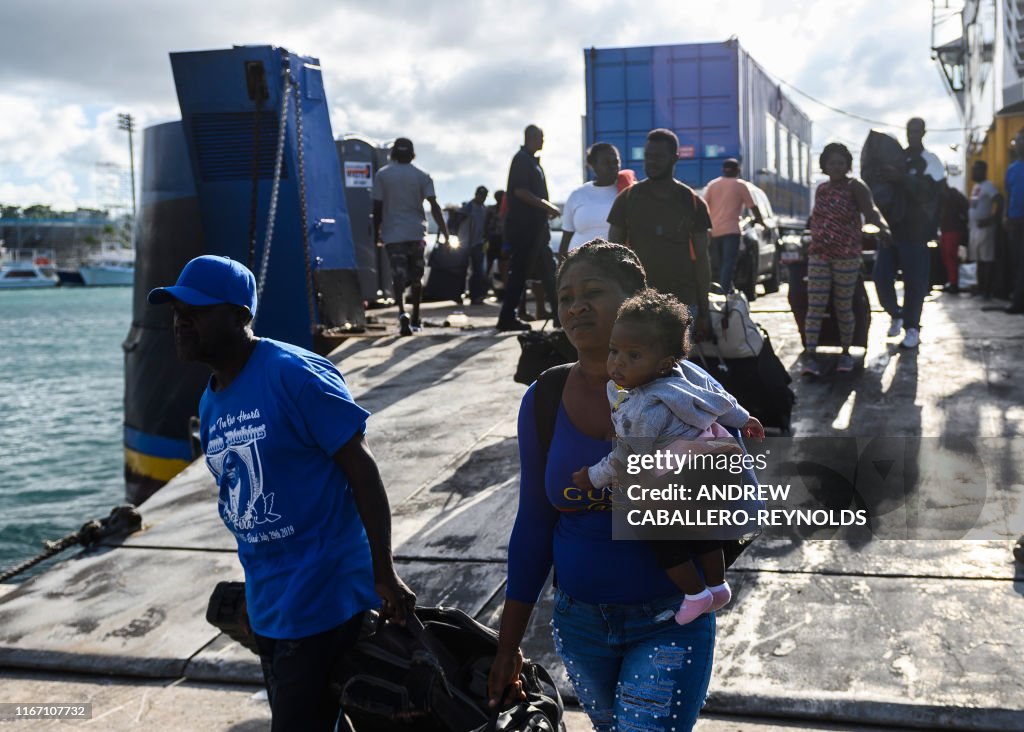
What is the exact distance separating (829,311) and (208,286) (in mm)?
6258

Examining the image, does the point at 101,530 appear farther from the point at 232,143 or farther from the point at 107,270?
the point at 107,270

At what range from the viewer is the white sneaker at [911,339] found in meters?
9.42

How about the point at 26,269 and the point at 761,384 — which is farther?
the point at 26,269

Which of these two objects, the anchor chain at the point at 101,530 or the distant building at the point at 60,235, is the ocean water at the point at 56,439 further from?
the distant building at the point at 60,235

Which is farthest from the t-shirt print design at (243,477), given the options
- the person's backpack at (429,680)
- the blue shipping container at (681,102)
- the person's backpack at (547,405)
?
the blue shipping container at (681,102)

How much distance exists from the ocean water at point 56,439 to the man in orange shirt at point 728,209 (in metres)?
8.18

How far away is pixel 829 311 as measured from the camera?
841 cm

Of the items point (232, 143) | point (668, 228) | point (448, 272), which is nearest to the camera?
point (668, 228)

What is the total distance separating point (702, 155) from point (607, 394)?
16212 mm

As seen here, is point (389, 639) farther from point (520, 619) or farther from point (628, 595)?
point (628, 595)

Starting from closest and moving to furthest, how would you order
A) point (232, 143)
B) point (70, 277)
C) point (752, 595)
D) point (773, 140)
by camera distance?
point (752, 595) < point (232, 143) < point (773, 140) < point (70, 277)

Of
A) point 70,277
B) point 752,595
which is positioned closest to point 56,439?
point 752,595

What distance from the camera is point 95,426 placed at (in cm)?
2538

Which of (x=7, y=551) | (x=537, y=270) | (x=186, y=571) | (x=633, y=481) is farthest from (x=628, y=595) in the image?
(x=7, y=551)
